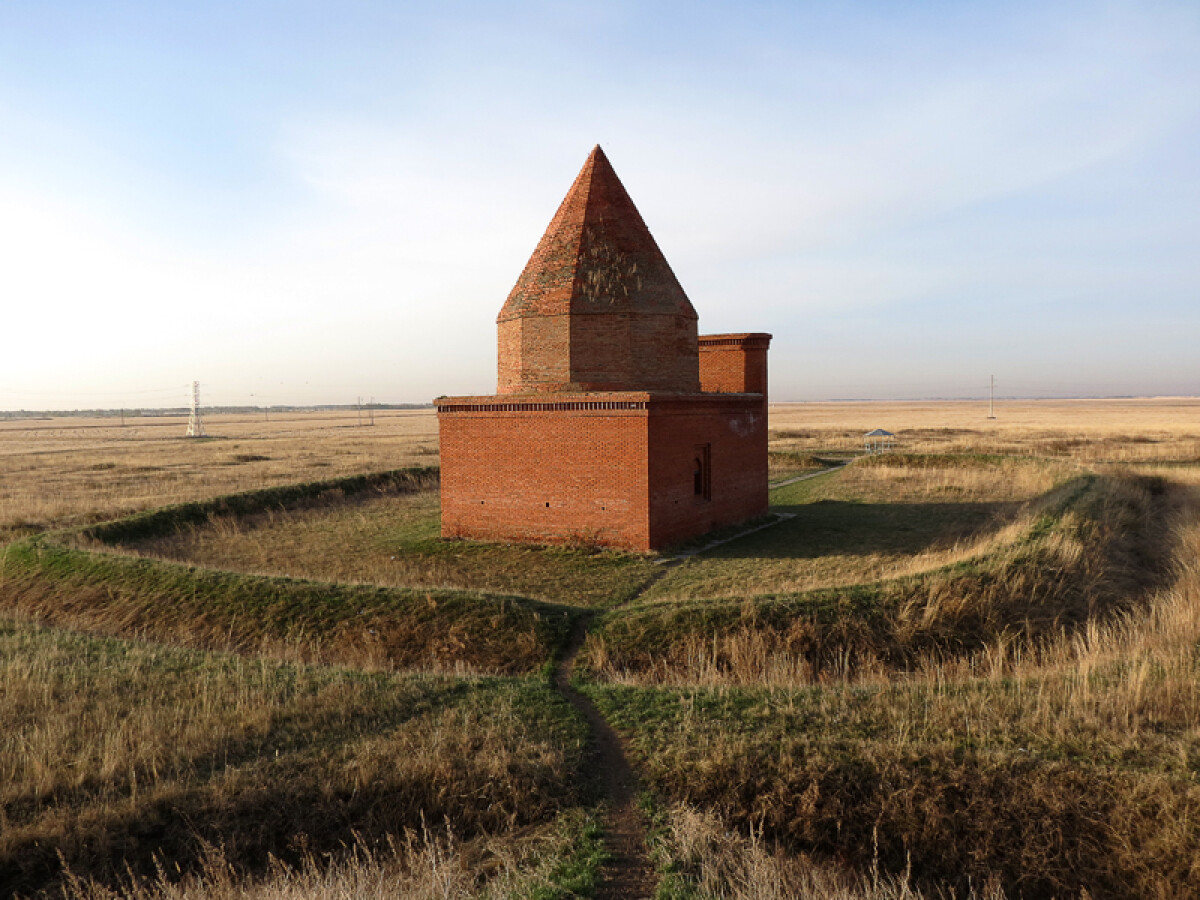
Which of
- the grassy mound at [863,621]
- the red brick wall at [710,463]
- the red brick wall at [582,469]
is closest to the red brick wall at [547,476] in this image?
the red brick wall at [582,469]

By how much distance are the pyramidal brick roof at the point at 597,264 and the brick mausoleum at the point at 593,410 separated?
3 centimetres

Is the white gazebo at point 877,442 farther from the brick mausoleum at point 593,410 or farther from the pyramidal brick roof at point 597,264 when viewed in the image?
the pyramidal brick roof at point 597,264

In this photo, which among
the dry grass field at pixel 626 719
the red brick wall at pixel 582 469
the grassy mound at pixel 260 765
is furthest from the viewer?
the red brick wall at pixel 582 469

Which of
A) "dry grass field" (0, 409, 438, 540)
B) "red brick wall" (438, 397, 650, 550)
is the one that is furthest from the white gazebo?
"red brick wall" (438, 397, 650, 550)

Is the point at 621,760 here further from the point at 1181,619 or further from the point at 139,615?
the point at 139,615

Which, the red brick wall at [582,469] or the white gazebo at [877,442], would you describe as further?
the white gazebo at [877,442]

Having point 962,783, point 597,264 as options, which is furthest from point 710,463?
point 962,783

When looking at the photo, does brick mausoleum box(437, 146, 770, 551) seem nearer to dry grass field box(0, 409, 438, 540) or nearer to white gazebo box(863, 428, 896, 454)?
dry grass field box(0, 409, 438, 540)

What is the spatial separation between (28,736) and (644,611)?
6.66 metres

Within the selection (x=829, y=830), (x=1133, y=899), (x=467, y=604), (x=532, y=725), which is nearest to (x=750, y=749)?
(x=829, y=830)

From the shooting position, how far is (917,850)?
5.52m

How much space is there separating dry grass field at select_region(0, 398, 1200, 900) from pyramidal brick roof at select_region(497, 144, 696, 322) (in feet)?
16.1

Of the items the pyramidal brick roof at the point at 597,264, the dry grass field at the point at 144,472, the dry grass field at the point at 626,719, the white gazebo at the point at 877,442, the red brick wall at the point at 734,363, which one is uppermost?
the pyramidal brick roof at the point at 597,264

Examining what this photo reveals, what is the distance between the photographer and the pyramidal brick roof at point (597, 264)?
15.6m
